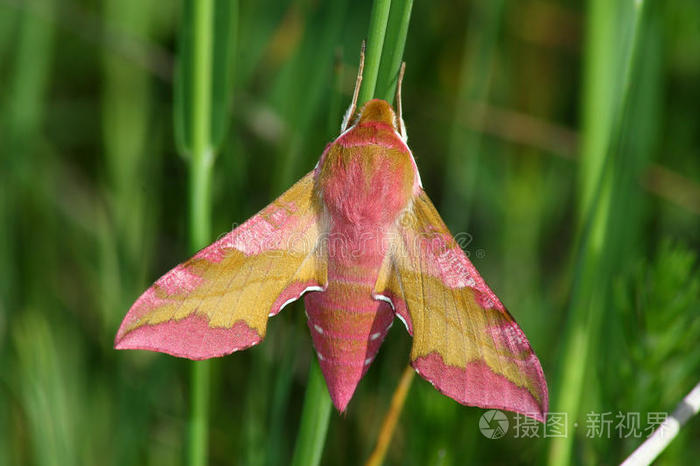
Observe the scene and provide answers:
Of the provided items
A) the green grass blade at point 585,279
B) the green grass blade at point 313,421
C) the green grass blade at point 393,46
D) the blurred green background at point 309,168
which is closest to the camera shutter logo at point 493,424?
the blurred green background at point 309,168

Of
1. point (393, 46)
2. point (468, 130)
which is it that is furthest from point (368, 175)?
point (468, 130)

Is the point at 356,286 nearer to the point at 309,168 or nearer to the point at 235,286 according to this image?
the point at 235,286

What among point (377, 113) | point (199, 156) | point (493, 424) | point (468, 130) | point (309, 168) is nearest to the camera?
point (377, 113)

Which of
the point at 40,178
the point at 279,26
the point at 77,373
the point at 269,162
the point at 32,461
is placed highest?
the point at 279,26

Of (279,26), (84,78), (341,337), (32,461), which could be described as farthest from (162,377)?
(84,78)

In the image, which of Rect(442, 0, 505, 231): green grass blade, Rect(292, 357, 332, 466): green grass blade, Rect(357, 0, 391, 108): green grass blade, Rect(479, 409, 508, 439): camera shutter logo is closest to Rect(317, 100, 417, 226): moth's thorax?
Rect(357, 0, 391, 108): green grass blade

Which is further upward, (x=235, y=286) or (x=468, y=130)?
(x=468, y=130)

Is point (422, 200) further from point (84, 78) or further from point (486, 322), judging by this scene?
point (84, 78)
